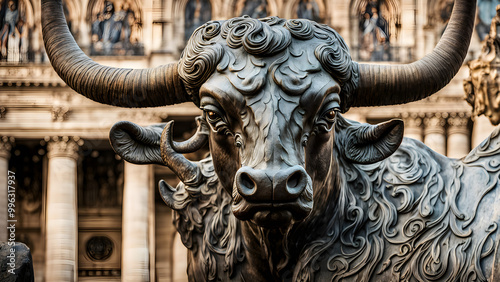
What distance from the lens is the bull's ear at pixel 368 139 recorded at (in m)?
4.73

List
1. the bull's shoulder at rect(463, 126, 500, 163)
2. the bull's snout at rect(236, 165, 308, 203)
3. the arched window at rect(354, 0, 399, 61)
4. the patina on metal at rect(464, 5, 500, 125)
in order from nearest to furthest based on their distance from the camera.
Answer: the bull's snout at rect(236, 165, 308, 203) → the bull's shoulder at rect(463, 126, 500, 163) → the patina on metal at rect(464, 5, 500, 125) → the arched window at rect(354, 0, 399, 61)

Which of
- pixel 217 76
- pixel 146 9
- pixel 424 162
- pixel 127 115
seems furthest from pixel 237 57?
pixel 146 9

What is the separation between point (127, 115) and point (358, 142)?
40.5 metres

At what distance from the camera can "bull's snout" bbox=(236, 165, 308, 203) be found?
160 inches

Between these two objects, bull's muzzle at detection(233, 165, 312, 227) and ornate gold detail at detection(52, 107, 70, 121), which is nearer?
bull's muzzle at detection(233, 165, 312, 227)

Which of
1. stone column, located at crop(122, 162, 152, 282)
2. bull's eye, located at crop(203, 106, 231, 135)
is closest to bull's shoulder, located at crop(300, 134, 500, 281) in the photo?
bull's eye, located at crop(203, 106, 231, 135)

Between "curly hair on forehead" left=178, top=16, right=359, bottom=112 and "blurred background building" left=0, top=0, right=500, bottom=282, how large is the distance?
38.5 m

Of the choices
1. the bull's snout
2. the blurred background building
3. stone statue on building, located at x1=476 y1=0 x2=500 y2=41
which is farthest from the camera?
the blurred background building

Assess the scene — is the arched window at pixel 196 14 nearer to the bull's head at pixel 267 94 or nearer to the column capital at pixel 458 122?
the column capital at pixel 458 122

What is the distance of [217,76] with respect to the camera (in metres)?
4.48

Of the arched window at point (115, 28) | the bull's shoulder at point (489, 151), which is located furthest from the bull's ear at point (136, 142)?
the arched window at point (115, 28)

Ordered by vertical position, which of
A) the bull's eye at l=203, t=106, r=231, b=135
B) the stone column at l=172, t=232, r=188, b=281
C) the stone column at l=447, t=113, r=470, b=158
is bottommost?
the stone column at l=172, t=232, r=188, b=281

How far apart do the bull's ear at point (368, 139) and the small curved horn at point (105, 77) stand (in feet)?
2.20

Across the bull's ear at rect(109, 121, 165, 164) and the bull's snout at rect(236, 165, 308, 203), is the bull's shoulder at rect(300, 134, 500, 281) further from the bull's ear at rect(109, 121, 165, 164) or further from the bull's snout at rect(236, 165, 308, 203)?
the bull's snout at rect(236, 165, 308, 203)
